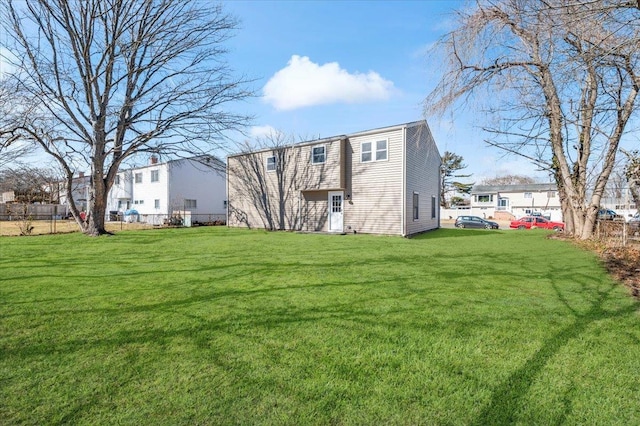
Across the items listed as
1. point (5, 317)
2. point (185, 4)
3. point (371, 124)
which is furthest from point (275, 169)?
point (5, 317)

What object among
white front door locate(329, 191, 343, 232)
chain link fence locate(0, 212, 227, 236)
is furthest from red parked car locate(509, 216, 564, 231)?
chain link fence locate(0, 212, 227, 236)

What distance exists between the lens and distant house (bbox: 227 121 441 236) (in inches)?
565

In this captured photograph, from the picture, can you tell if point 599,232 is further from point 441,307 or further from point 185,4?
point 185,4

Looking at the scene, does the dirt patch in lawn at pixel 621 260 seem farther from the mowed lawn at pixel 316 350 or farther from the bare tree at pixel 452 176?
the bare tree at pixel 452 176

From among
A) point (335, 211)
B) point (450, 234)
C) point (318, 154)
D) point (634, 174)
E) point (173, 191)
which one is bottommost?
point (450, 234)

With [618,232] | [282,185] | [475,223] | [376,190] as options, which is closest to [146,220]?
[282,185]

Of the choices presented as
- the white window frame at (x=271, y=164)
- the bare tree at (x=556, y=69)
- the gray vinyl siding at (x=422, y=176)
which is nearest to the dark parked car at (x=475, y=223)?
the gray vinyl siding at (x=422, y=176)

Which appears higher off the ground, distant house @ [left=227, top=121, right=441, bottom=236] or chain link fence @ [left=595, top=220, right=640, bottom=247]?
distant house @ [left=227, top=121, right=441, bottom=236]

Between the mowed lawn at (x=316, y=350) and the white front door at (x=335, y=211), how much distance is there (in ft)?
33.4

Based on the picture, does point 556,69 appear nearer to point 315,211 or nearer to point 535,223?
point 315,211

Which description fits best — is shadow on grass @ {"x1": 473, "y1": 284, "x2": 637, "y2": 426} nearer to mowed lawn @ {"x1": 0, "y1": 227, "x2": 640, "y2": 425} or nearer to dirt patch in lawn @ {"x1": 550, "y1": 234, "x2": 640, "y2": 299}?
mowed lawn @ {"x1": 0, "y1": 227, "x2": 640, "y2": 425}

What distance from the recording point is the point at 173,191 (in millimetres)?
26594

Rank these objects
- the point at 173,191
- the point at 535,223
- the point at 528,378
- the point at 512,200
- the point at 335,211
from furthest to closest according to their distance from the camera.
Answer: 1. the point at 512,200
2. the point at 173,191
3. the point at 535,223
4. the point at 335,211
5. the point at 528,378

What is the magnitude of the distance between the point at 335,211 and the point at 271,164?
4821 millimetres
